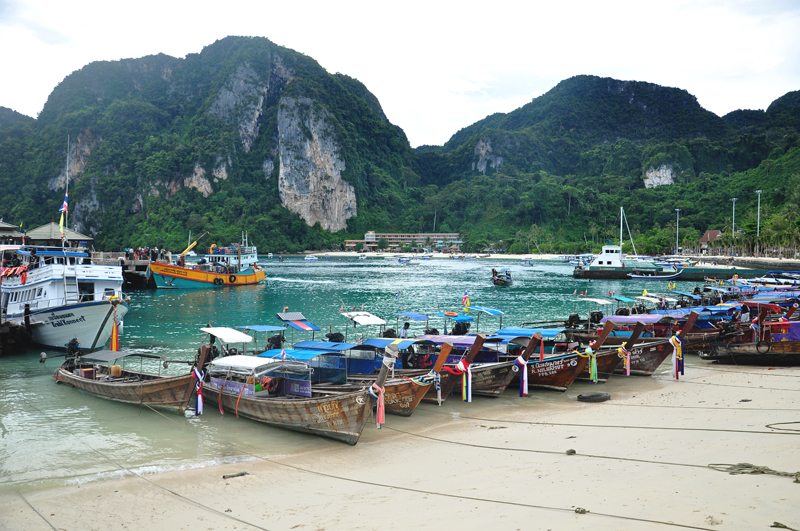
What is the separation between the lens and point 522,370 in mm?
18250

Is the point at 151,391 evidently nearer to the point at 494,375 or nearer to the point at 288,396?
the point at 288,396

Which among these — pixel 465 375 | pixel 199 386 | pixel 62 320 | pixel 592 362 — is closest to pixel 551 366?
pixel 592 362

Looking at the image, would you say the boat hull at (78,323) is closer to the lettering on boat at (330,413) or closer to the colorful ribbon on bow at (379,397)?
the lettering on boat at (330,413)

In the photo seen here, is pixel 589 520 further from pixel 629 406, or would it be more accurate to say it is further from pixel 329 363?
pixel 329 363

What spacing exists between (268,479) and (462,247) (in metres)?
191

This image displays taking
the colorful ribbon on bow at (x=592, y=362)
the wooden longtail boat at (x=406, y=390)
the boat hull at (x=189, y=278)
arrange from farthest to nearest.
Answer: the boat hull at (x=189, y=278) < the colorful ribbon on bow at (x=592, y=362) < the wooden longtail boat at (x=406, y=390)

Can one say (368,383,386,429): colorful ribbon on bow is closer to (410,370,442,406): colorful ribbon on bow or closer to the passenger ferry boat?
(410,370,442,406): colorful ribbon on bow

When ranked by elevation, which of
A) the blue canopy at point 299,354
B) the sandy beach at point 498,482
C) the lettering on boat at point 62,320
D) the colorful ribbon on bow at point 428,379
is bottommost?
the sandy beach at point 498,482

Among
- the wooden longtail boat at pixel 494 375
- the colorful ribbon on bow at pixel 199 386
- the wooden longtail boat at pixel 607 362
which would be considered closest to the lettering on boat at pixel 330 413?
the colorful ribbon on bow at pixel 199 386

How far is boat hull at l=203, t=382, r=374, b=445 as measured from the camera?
12766mm

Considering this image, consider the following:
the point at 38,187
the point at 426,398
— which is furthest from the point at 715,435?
the point at 38,187

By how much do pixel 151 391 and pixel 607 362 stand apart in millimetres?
16673

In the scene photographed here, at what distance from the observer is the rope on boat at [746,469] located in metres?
8.71

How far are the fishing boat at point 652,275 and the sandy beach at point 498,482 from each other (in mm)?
69695
